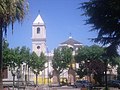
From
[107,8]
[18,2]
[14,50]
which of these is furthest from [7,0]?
[14,50]

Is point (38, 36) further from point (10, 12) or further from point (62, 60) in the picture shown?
point (10, 12)

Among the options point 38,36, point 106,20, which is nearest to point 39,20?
point 38,36

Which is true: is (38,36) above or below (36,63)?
above

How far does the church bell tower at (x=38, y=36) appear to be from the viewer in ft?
360

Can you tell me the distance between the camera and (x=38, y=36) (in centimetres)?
11044

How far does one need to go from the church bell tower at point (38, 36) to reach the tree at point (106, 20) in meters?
84.9

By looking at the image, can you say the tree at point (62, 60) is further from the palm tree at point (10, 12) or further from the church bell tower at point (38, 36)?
the palm tree at point (10, 12)

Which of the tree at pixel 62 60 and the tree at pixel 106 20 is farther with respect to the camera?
the tree at pixel 62 60

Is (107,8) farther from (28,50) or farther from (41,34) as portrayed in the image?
(41,34)

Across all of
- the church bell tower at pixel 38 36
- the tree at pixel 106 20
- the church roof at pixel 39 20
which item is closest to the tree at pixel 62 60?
the church bell tower at pixel 38 36

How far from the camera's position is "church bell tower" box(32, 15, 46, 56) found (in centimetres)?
10969

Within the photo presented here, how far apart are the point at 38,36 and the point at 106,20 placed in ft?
287

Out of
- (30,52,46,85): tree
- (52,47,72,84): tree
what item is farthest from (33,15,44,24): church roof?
(52,47,72,84): tree

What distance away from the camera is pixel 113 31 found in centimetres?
2361
